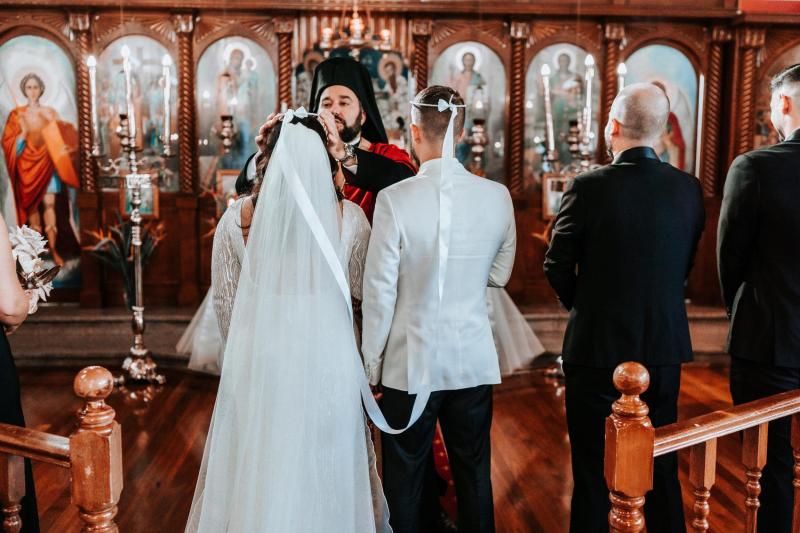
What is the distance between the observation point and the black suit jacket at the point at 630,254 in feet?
9.32

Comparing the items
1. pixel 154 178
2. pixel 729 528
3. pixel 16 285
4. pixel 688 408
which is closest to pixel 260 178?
pixel 16 285

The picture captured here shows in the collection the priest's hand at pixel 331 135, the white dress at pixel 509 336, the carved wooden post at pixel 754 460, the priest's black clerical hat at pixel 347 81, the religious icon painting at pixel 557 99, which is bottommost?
the white dress at pixel 509 336

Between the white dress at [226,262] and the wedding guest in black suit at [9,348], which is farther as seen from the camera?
the white dress at [226,262]

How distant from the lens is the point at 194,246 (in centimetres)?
822

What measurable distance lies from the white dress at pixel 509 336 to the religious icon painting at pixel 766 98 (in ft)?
12.2

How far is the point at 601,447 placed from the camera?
298 cm

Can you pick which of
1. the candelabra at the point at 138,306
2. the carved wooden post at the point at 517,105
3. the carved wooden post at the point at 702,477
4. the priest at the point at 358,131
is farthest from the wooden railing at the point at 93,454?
the carved wooden post at the point at 517,105

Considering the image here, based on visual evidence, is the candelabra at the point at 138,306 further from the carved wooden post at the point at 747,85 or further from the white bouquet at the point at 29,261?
the carved wooden post at the point at 747,85

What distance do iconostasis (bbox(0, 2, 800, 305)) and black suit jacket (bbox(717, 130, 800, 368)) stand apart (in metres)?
4.96

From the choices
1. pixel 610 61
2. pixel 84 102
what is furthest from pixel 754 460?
pixel 84 102

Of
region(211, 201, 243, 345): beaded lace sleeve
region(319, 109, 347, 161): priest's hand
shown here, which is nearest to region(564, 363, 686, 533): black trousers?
region(319, 109, 347, 161): priest's hand

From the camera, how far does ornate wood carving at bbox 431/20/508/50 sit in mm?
8227

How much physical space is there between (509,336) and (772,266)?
316 cm

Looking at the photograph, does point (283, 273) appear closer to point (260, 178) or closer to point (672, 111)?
point (260, 178)
